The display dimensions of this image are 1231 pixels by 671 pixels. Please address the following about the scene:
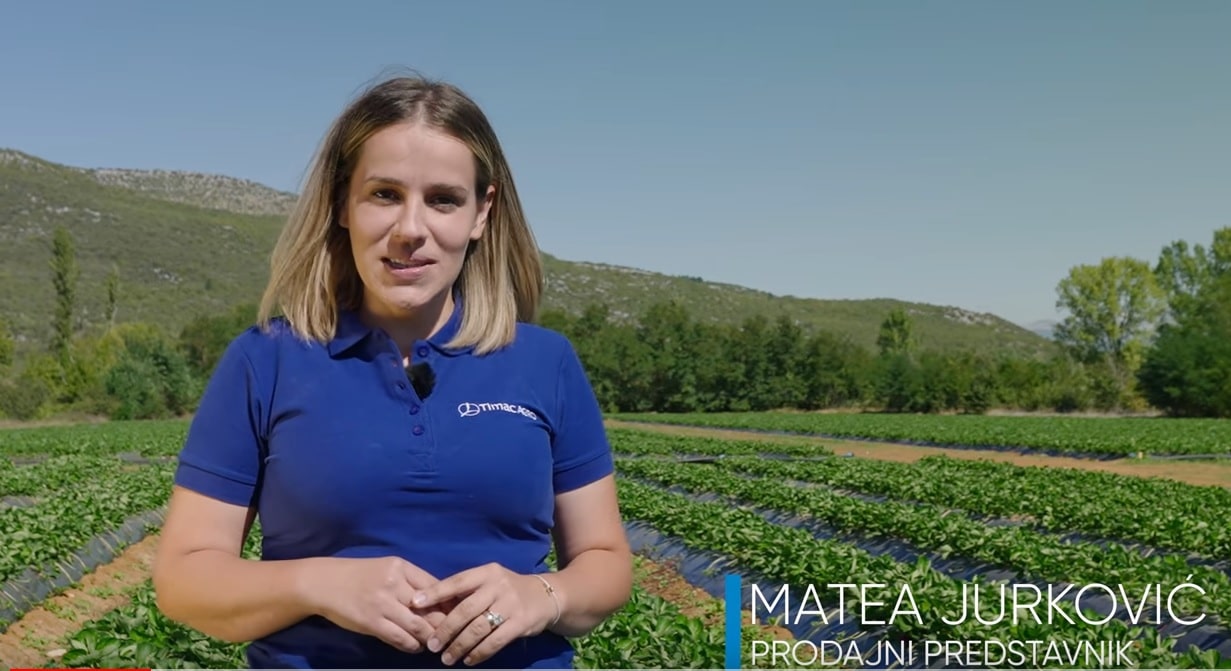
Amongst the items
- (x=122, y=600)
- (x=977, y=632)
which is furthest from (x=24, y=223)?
(x=977, y=632)

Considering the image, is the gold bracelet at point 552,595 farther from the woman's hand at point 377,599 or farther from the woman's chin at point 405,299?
the woman's chin at point 405,299

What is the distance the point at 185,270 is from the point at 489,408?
103m

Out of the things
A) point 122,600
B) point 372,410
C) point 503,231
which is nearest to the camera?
point 372,410

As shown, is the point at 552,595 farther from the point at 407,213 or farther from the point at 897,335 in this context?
the point at 897,335

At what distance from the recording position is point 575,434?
6.17ft

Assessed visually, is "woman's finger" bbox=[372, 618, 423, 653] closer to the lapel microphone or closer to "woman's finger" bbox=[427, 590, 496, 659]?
"woman's finger" bbox=[427, 590, 496, 659]

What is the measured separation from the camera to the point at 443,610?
1.60 m

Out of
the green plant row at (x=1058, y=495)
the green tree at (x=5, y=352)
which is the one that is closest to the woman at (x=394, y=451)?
the green plant row at (x=1058, y=495)

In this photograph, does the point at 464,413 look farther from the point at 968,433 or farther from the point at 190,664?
the point at 968,433

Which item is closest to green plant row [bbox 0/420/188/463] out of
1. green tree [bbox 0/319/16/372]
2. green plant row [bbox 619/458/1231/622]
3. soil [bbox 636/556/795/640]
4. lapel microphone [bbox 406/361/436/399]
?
green plant row [bbox 619/458/1231/622]

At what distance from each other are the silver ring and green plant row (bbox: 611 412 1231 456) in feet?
101

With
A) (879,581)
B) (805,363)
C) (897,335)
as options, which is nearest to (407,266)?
(879,581)

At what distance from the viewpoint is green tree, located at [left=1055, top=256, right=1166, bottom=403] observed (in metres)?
78.0

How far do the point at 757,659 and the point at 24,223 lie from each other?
359ft
